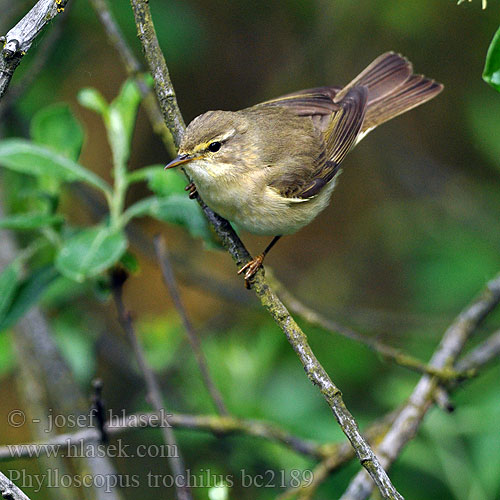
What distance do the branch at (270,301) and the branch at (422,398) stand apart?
97 cm

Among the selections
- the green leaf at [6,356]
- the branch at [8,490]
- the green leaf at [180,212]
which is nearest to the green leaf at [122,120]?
the green leaf at [180,212]

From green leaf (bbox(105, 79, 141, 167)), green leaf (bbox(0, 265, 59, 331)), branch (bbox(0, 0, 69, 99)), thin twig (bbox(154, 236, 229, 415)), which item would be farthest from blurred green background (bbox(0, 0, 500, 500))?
branch (bbox(0, 0, 69, 99))

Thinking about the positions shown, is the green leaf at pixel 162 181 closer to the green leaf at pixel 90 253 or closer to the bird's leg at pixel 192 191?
the bird's leg at pixel 192 191

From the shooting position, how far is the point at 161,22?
200 inches

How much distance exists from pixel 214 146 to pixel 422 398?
1.53m

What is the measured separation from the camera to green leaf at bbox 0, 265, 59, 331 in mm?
3125

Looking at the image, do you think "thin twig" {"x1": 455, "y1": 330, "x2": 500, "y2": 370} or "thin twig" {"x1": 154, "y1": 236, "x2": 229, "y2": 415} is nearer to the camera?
"thin twig" {"x1": 154, "y1": 236, "x2": 229, "y2": 415}

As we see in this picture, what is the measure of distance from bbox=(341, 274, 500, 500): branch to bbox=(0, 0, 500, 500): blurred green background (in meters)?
0.40

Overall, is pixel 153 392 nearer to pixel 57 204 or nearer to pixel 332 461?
pixel 332 461

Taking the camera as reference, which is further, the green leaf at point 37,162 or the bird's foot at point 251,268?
the green leaf at point 37,162

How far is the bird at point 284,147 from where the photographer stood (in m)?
3.06

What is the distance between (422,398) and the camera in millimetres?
3152

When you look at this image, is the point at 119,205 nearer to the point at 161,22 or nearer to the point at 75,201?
the point at 161,22

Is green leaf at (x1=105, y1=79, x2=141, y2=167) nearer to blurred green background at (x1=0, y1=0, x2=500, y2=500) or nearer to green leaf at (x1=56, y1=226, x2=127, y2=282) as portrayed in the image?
green leaf at (x1=56, y1=226, x2=127, y2=282)
